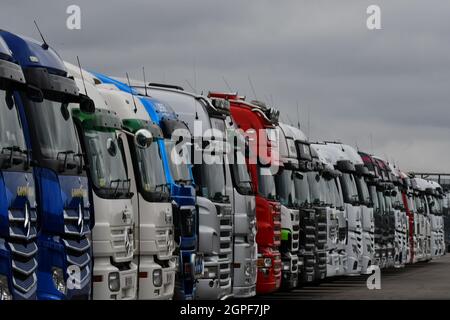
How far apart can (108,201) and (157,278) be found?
2016 millimetres

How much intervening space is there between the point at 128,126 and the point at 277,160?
8.37 m

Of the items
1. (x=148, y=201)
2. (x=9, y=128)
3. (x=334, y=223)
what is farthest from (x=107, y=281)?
(x=334, y=223)

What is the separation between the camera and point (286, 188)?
2525 centimetres

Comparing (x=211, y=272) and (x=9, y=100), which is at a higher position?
(x=9, y=100)

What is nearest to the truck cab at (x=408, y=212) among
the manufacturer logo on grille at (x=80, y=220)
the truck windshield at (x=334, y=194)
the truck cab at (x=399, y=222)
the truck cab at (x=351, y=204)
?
the truck cab at (x=399, y=222)

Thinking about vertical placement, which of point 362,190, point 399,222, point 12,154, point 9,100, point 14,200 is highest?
point 9,100

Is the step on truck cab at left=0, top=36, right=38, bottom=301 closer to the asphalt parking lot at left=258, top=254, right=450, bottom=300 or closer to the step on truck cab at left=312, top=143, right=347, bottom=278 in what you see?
the asphalt parking lot at left=258, top=254, right=450, bottom=300

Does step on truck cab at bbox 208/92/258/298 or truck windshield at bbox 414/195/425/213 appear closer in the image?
step on truck cab at bbox 208/92/258/298

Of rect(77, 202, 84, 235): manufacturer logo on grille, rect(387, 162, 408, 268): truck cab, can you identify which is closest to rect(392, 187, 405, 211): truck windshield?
rect(387, 162, 408, 268): truck cab

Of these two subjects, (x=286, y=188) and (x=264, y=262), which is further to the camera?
(x=286, y=188)

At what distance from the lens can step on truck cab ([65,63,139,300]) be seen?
14.0 metres

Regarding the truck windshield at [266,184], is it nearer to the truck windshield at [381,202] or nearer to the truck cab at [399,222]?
the truck windshield at [381,202]

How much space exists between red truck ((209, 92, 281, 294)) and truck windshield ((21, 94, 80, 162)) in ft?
29.8

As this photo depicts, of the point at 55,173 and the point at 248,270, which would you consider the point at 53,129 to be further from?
the point at 248,270
